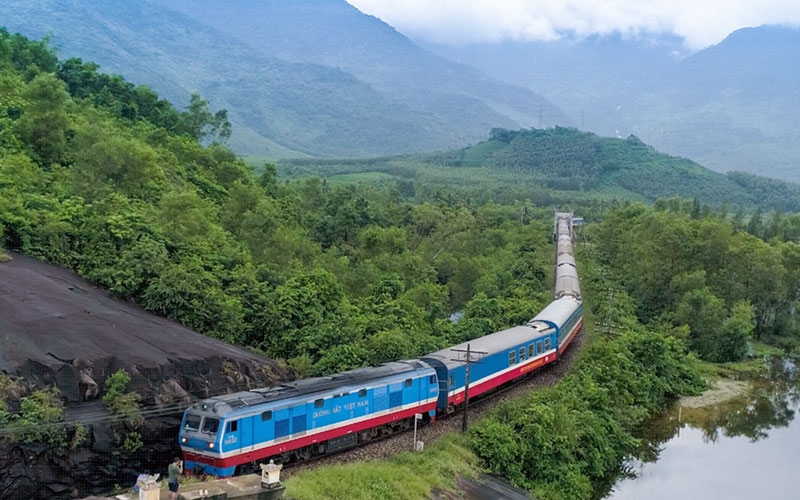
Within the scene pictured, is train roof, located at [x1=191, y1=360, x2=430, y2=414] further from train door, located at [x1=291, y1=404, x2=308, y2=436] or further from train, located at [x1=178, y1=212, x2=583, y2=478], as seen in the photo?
train door, located at [x1=291, y1=404, x2=308, y2=436]

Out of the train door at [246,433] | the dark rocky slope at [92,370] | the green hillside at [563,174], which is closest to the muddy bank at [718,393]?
the dark rocky slope at [92,370]

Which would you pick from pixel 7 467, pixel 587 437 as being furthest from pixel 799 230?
pixel 7 467

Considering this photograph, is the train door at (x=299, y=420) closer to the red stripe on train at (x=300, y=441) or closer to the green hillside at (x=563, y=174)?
the red stripe on train at (x=300, y=441)

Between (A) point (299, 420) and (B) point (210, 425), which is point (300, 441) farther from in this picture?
(B) point (210, 425)

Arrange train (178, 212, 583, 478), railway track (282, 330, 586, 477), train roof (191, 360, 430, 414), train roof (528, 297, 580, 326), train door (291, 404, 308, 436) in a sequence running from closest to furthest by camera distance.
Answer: train (178, 212, 583, 478), train roof (191, 360, 430, 414), train door (291, 404, 308, 436), railway track (282, 330, 586, 477), train roof (528, 297, 580, 326)

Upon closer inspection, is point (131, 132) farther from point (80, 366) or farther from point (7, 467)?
point (7, 467)

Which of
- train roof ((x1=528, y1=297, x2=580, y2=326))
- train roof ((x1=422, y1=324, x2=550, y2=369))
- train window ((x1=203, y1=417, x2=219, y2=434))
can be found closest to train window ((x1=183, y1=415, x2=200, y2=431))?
train window ((x1=203, y1=417, x2=219, y2=434))

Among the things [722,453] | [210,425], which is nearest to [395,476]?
[210,425]
